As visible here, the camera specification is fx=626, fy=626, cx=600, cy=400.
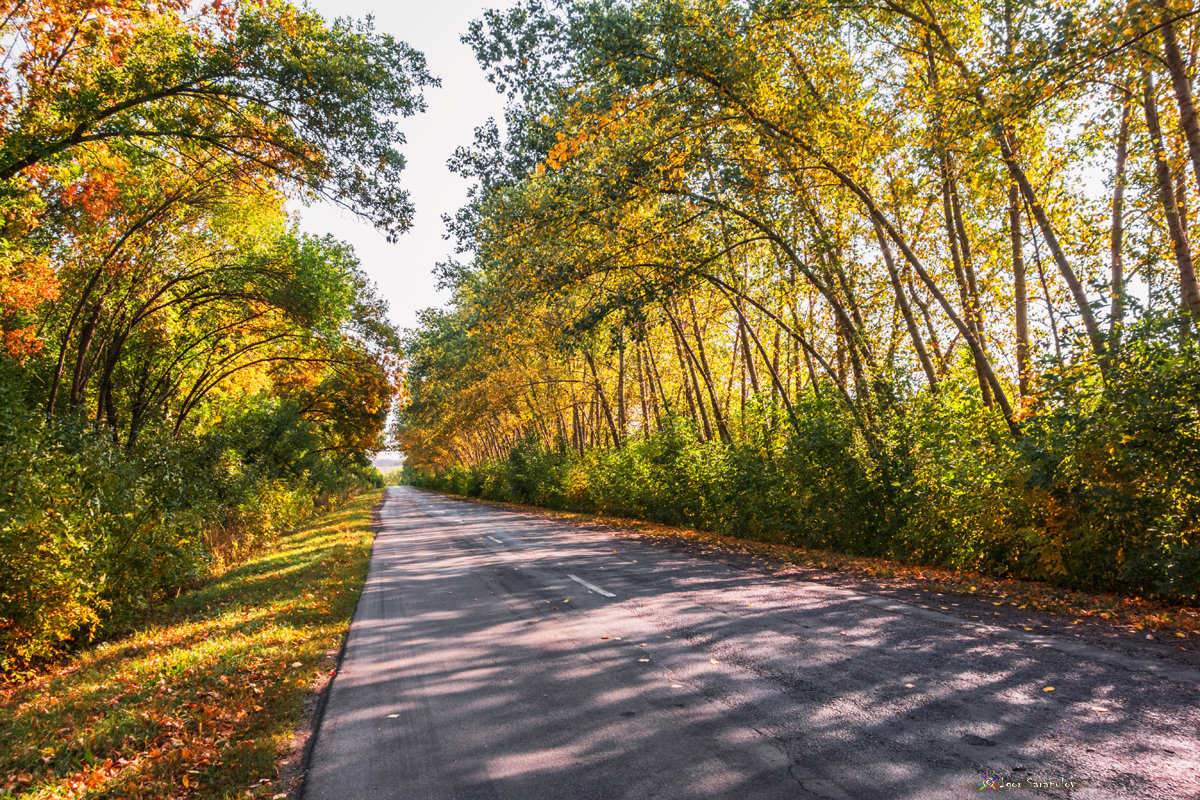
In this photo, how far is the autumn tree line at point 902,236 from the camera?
731cm

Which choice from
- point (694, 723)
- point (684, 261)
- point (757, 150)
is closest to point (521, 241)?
point (684, 261)

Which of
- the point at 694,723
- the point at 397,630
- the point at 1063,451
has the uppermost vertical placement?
the point at 1063,451

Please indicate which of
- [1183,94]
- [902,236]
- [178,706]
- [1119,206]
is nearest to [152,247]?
[178,706]

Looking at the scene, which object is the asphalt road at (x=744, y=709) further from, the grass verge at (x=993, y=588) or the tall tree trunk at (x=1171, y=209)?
the tall tree trunk at (x=1171, y=209)

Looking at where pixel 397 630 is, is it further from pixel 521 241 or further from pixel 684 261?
pixel 684 261

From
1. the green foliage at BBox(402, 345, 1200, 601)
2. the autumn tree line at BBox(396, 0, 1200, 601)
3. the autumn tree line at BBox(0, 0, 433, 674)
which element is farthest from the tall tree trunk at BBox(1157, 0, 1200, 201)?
the autumn tree line at BBox(0, 0, 433, 674)

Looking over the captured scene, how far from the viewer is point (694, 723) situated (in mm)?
4145

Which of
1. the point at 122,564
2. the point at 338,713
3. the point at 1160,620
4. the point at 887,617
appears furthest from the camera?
the point at 122,564

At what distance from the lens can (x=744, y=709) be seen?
4305 mm

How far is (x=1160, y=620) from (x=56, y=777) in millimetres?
9434

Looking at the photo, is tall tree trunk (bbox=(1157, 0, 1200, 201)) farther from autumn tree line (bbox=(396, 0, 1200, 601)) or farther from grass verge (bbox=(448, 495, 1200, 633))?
grass verge (bbox=(448, 495, 1200, 633))

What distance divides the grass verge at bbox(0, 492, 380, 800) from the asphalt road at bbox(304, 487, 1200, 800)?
0.51 meters

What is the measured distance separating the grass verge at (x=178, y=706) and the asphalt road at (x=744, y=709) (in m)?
0.51

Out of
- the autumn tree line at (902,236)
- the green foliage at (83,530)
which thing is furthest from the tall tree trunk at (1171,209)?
the green foliage at (83,530)
